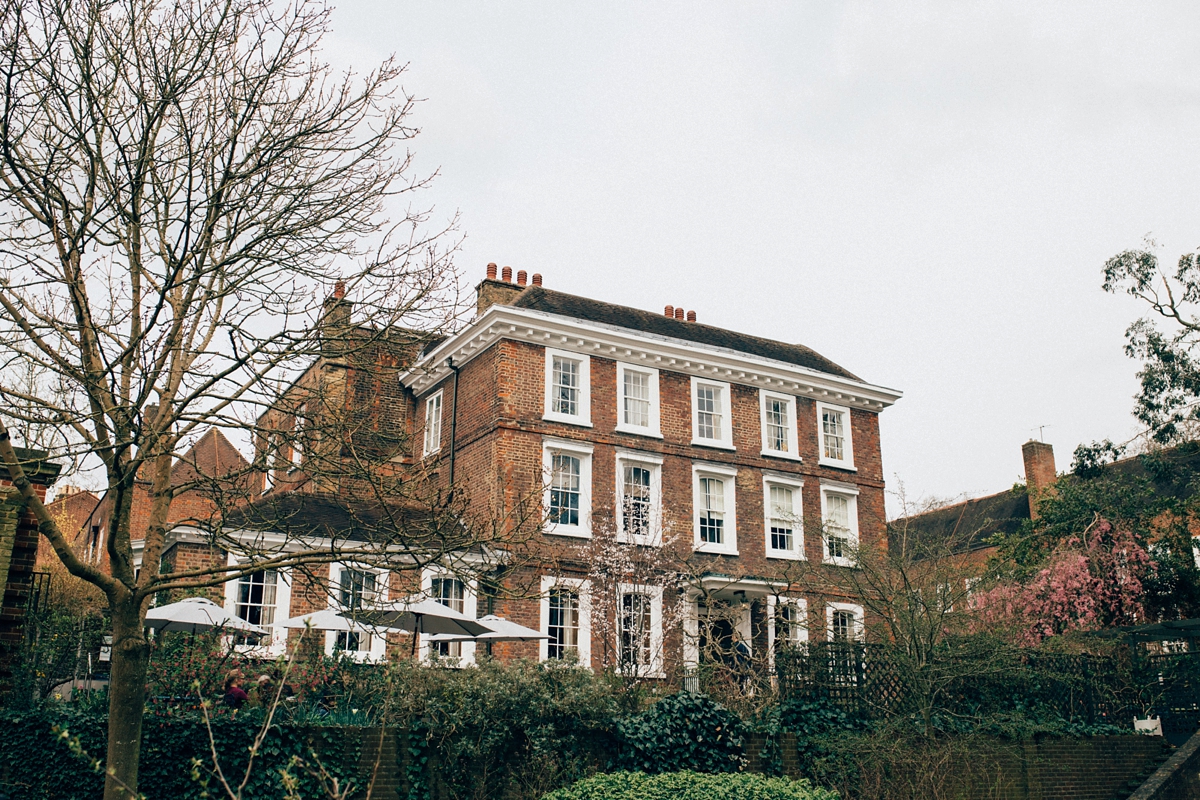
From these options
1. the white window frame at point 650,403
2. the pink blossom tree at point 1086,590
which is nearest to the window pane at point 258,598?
the white window frame at point 650,403

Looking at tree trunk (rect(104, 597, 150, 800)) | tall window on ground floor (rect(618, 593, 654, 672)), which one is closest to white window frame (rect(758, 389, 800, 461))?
tall window on ground floor (rect(618, 593, 654, 672))

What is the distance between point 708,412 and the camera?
2642 centimetres

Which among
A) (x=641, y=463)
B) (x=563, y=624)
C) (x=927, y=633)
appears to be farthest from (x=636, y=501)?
(x=927, y=633)

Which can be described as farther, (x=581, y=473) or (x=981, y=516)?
(x=981, y=516)

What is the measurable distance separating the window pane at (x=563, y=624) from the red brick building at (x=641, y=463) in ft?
0.15

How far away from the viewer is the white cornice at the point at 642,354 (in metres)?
23.7

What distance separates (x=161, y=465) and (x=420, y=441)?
1896cm

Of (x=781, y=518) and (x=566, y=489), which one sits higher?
(x=566, y=489)

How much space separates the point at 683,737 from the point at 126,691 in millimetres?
7301

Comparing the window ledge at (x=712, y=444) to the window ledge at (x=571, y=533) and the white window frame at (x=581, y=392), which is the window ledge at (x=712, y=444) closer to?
the white window frame at (x=581, y=392)

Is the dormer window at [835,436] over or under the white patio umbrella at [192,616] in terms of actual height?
over

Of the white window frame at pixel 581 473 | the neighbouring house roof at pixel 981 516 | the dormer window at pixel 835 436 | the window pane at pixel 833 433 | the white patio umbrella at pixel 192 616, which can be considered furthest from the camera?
the neighbouring house roof at pixel 981 516

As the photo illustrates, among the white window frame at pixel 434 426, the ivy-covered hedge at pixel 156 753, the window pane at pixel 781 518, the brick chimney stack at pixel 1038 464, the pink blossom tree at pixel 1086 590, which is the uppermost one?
the brick chimney stack at pixel 1038 464

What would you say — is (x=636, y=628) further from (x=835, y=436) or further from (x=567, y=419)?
(x=835, y=436)
